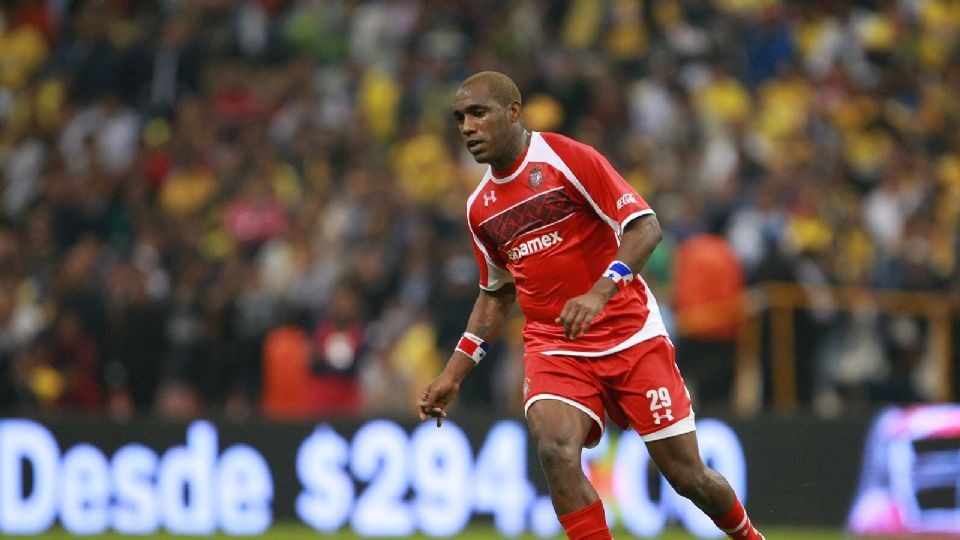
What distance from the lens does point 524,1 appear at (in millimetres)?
19281

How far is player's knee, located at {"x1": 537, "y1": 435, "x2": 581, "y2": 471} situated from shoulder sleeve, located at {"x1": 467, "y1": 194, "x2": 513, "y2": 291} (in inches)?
39.2

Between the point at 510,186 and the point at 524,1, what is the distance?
39.1 ft

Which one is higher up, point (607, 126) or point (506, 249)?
point (607, 126)

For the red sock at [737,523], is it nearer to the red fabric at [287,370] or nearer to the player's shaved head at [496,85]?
the player's shaved head at [496,85]

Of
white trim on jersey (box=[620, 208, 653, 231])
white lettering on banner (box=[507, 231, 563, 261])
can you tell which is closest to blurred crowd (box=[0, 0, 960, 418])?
white lettering on banner (box=[507, 231, 563, 261])

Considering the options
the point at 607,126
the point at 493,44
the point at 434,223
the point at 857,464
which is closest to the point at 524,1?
the point at 493,44

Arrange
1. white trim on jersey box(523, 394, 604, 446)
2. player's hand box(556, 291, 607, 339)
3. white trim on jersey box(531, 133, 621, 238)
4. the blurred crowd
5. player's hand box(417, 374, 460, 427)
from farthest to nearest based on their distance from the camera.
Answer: the blurred crowd → player's hand box(417, 374, 460, 427) → white trim on jersey box(531, 133, 621, 238) → white trim on jersey box(523, 394, 604, 446) → player's hand box(556, 291, 607, 339)

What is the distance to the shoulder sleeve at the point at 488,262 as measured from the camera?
25.8ft

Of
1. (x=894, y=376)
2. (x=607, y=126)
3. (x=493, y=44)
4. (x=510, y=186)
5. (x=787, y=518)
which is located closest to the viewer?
(x=510, y=186)

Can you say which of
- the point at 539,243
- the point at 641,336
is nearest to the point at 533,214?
the point at 539,243

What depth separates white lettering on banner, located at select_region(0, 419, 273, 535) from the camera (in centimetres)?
1325

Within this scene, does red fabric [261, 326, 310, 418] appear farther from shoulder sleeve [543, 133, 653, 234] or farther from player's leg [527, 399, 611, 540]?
player's leg [527, 399, 611, 540]

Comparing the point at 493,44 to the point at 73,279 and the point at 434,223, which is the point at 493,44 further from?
the point at 73,279

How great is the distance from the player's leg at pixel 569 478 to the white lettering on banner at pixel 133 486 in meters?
6.31
